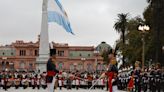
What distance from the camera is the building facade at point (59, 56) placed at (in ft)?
569

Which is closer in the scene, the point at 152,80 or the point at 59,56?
the point at 152,80

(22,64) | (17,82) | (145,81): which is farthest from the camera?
(22,64)

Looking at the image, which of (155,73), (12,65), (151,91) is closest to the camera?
(155,73)

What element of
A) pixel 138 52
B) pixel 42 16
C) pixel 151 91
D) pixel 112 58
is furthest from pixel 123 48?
pixel 112 58

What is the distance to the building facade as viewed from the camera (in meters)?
173

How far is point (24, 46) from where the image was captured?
6900 inches

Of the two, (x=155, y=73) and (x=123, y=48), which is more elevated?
(x=123, y=48)

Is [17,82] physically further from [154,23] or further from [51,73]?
[51,73]

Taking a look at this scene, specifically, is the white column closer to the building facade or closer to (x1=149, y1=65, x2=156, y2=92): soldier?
(x1=149, y1=65, x2=156, y2=92): soldier

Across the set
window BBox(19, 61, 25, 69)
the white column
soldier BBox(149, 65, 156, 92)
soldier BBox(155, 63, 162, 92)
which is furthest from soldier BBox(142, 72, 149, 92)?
window BBox(19, 61, 25, 69)

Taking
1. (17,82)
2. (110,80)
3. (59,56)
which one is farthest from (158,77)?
(59,56)

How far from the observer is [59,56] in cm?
17588

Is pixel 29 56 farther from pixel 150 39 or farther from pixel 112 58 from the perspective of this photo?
pixel 112 58

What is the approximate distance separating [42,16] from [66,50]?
389 feet
